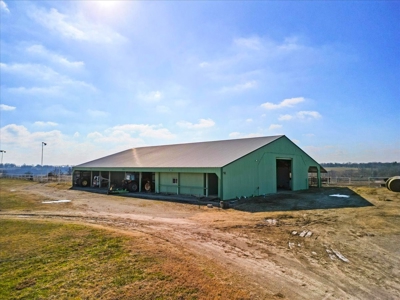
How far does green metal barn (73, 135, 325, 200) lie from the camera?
60.6 feet


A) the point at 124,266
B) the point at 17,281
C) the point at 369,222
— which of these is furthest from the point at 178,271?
the point at 369,222

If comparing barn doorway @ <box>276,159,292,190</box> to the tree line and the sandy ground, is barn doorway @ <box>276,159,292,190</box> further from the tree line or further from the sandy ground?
the tree line

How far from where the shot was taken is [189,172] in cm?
1967

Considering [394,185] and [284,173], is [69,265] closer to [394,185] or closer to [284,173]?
[284,173]

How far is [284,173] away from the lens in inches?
1062

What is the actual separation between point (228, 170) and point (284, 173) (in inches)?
448

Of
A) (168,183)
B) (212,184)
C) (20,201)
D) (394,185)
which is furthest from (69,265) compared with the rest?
(394,185)

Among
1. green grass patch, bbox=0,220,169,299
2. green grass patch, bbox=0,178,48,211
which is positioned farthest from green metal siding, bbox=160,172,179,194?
green grass patch, bbox=0,220,169,299

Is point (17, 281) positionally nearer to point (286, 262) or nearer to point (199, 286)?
point (199, 286)

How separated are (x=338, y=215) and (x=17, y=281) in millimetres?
12763

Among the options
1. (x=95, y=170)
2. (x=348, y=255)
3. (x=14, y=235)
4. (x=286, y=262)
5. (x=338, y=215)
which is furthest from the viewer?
(x=95, y=170)

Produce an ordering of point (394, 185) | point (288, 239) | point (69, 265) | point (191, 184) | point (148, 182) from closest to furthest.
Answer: point (69, 265)
point (288, 239)
point (191, 184)
point (394, 185)
point (148, 182)

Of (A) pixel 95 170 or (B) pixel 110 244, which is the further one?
(A) pixel 95 170

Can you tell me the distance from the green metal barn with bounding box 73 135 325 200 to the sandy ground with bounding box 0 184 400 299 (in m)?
2.52
